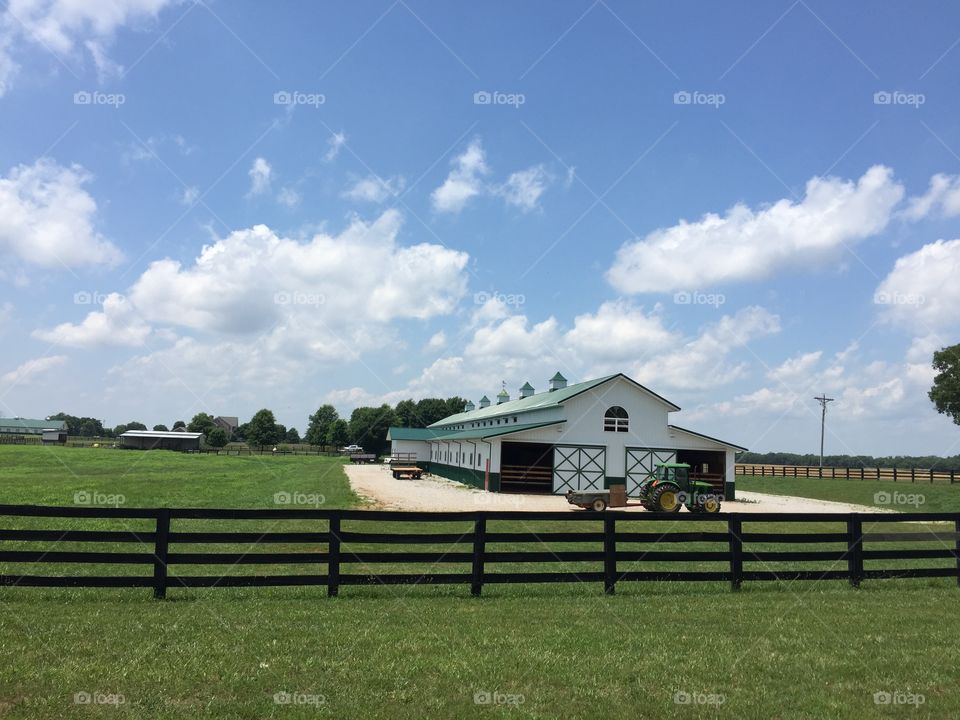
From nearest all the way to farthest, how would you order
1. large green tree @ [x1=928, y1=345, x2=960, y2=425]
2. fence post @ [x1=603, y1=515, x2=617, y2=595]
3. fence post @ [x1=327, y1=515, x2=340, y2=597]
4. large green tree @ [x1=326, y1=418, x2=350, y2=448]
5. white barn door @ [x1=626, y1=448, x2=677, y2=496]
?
fence post @ [x1=327, y1=515, x2=340, y2=597] → fence post @ [x1=603, y1=515, x2=617, y2=595] → white barn door @ [x1=626, y1=448, x2=677, y2=496] → large green tree @ [x1=928, y1=345, x2=960, y2=425] → large green tree @ [x1=326, y1=418, x2=350, y2=448]

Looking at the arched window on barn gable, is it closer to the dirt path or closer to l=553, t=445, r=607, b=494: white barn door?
l=553, t=445, r=607, b=494: white barn door

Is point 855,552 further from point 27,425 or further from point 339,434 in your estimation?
point 27,425

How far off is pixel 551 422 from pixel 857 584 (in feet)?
92.3

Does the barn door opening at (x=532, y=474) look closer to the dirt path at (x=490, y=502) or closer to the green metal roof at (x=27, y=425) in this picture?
the dirt path at (x=490, y=502)

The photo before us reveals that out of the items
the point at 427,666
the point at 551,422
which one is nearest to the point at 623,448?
the point at 551,422

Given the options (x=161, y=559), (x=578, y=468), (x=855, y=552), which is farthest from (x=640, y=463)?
(x=161, y=559)

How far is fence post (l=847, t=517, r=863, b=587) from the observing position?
1188cm

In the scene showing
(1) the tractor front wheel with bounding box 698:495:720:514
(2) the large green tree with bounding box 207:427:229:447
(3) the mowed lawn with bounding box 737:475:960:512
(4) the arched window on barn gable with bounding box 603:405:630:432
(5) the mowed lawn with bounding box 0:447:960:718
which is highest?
(4) the arched window on barn gable with bounding box 603:405:630:432

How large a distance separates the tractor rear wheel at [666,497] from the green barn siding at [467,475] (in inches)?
479

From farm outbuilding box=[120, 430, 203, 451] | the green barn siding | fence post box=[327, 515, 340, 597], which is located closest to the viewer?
fence post box=[327, 515, 340, 597]

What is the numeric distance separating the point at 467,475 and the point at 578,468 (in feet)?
32.4

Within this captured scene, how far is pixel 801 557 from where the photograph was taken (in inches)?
→ 462

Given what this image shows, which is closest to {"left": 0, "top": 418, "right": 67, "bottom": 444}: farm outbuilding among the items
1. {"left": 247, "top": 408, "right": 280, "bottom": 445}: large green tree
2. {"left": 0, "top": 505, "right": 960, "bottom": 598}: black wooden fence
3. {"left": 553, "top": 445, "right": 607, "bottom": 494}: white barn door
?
{"left": 247, "top": 408, "right": 280, "bottom": 445}: large green tree

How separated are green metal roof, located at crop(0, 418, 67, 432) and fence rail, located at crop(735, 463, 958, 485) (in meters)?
148
